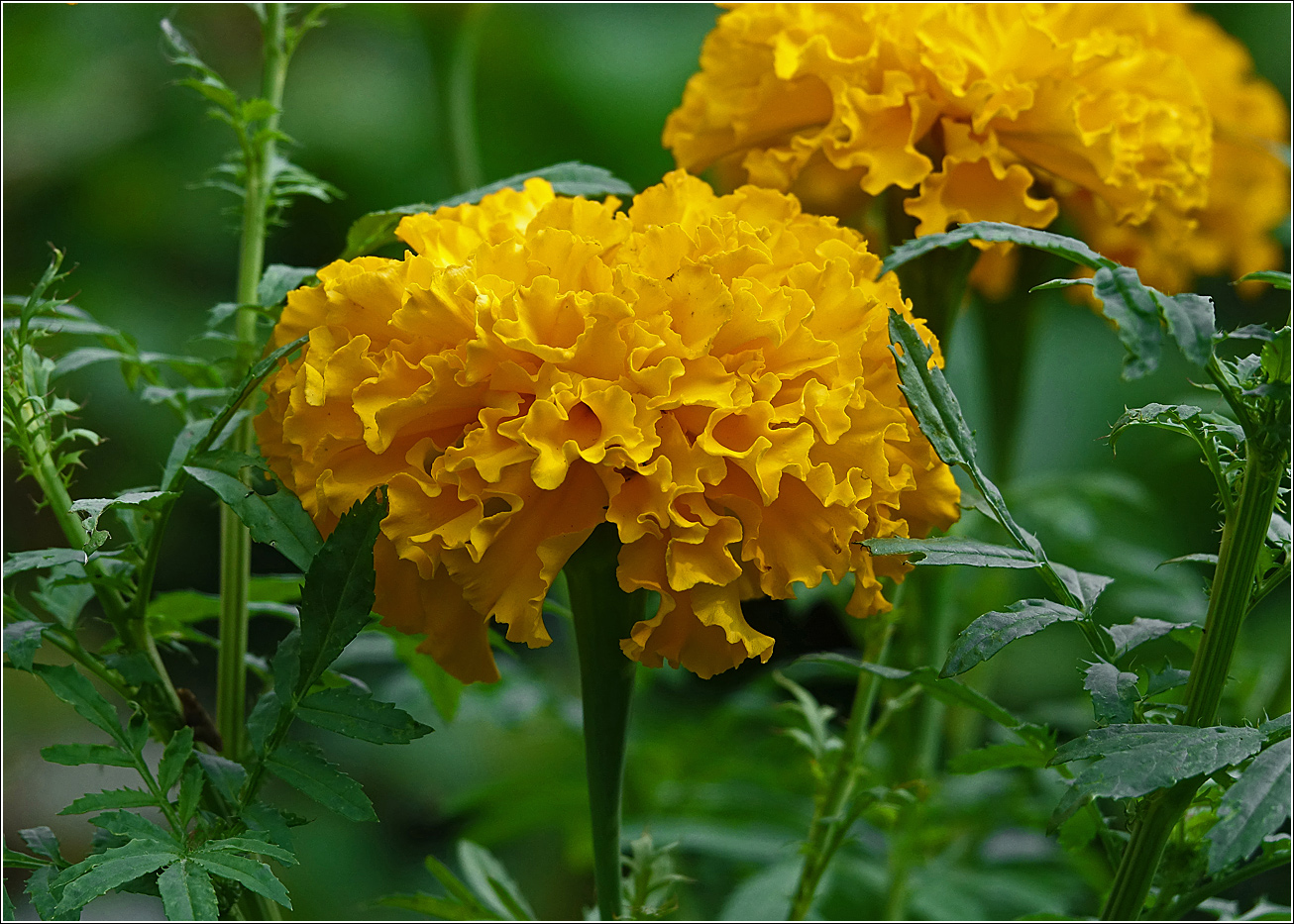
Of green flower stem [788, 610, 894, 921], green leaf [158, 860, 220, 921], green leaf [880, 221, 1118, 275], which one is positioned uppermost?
green leaf [880, 221, 1118, 275]

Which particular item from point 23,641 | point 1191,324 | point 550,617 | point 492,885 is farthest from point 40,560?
point 550,617

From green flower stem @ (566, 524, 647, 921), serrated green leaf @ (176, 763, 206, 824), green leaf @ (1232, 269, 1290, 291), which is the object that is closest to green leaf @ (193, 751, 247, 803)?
serrated green leaf @ (176, 763, 206, 824)

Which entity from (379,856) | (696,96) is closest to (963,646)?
(696,96)

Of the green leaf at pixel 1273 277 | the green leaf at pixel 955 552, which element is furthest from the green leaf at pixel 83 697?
the green leaf at pixel 1273 277

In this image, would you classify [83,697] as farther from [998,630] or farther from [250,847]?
[998,630]

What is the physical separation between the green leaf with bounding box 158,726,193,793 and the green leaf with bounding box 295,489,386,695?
6cm

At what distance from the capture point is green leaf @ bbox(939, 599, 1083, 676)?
1.20 feet

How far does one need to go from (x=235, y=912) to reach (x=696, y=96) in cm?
42

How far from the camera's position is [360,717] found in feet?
1.35

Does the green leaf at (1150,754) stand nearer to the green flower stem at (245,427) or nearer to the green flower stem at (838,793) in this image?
the green flower stem at (838,793)

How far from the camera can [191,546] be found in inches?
60.9

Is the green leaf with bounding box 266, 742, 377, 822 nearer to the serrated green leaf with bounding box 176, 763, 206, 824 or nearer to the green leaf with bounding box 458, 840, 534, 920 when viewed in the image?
the serrated green leaf with bounding box 176, 763, 206, 824

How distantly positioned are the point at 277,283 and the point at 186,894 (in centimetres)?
25

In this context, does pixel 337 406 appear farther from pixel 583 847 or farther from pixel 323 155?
pixel 323 155
